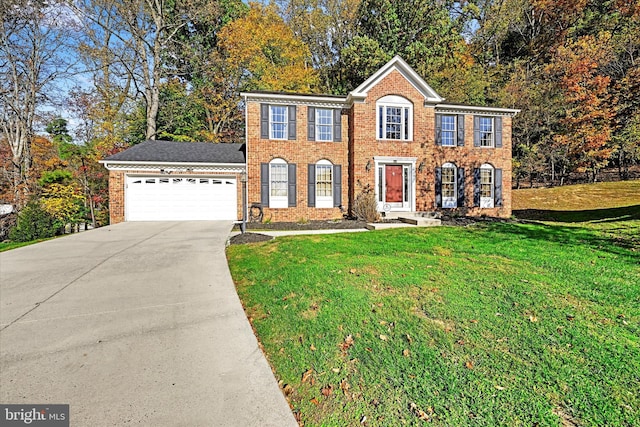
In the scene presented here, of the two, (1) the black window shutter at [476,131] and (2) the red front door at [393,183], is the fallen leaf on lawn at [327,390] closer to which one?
(2) the red front door at [393,183]

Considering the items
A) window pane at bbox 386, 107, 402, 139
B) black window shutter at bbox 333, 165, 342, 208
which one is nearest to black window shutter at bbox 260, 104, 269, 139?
black window shutter at bbox 333, 165, 342, 208

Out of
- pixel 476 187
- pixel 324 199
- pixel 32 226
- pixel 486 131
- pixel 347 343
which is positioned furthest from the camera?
pixel 486 131

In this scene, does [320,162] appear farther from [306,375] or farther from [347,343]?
[306,375]

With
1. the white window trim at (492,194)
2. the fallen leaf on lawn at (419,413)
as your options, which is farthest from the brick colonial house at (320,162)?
the fallen leaf on lawn at (419,413)

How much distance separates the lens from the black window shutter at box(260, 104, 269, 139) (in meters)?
14.3

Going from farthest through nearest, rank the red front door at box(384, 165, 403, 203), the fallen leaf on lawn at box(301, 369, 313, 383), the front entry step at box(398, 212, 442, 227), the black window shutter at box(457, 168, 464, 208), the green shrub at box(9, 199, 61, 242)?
1. the black window shutter at box(457, 168, 464, 208)
2. the red front door at box(384, 165, 403, 203)
3. the front entry step at box(398, 212, 442, 227)
4. the green shrub at box(9, 199, 61, 242)
5. the fallen leaf on lawn at box(301, 369, 313, 383)

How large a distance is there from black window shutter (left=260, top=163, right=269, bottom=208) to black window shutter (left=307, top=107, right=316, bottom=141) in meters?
2.43

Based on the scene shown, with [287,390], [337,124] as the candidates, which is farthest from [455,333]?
[337,124]

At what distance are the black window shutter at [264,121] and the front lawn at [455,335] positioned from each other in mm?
9442

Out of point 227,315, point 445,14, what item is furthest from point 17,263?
point 445,14

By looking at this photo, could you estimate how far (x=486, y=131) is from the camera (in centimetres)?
1617

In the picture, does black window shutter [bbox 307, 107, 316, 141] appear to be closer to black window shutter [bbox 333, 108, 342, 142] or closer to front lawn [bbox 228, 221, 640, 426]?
black window shutter [bbox 333, 108, 342, 142]

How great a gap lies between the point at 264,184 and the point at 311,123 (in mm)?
3600

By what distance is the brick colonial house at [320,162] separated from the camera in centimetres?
1436
